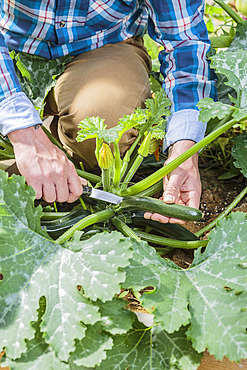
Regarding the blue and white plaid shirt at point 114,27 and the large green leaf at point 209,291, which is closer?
the large green leaf at point 209,291

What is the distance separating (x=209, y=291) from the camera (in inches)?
42.5

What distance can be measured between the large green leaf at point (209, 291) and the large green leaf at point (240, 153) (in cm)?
52

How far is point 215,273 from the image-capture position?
1.13m

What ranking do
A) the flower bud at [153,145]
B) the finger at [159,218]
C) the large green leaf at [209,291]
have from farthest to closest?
the flower bud at [153,145]
the finger at [159,218]
the large green leaf at [209,291]

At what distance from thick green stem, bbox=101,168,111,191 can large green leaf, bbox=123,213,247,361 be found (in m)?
0.34

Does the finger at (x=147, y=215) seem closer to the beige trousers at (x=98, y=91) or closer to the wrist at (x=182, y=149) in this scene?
the wrist at (x=182, y=149)

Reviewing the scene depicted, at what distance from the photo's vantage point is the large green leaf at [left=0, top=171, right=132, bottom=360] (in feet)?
3.32

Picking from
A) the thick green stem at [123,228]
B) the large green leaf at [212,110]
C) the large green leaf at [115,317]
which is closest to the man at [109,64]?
the thick green stem at [123,228]

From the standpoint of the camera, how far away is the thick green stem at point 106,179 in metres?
1.38

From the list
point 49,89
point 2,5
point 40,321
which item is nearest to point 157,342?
point 40,321

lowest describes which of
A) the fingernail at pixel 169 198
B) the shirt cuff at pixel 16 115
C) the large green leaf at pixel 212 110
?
the fingernail at pixel 169 198

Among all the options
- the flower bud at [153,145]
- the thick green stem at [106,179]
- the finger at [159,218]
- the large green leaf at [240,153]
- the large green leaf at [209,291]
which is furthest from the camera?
the large green leaf at [240,153]

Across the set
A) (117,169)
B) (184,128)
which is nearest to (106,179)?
(117,169)

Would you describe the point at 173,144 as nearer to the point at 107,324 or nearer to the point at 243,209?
the point at 243,209
